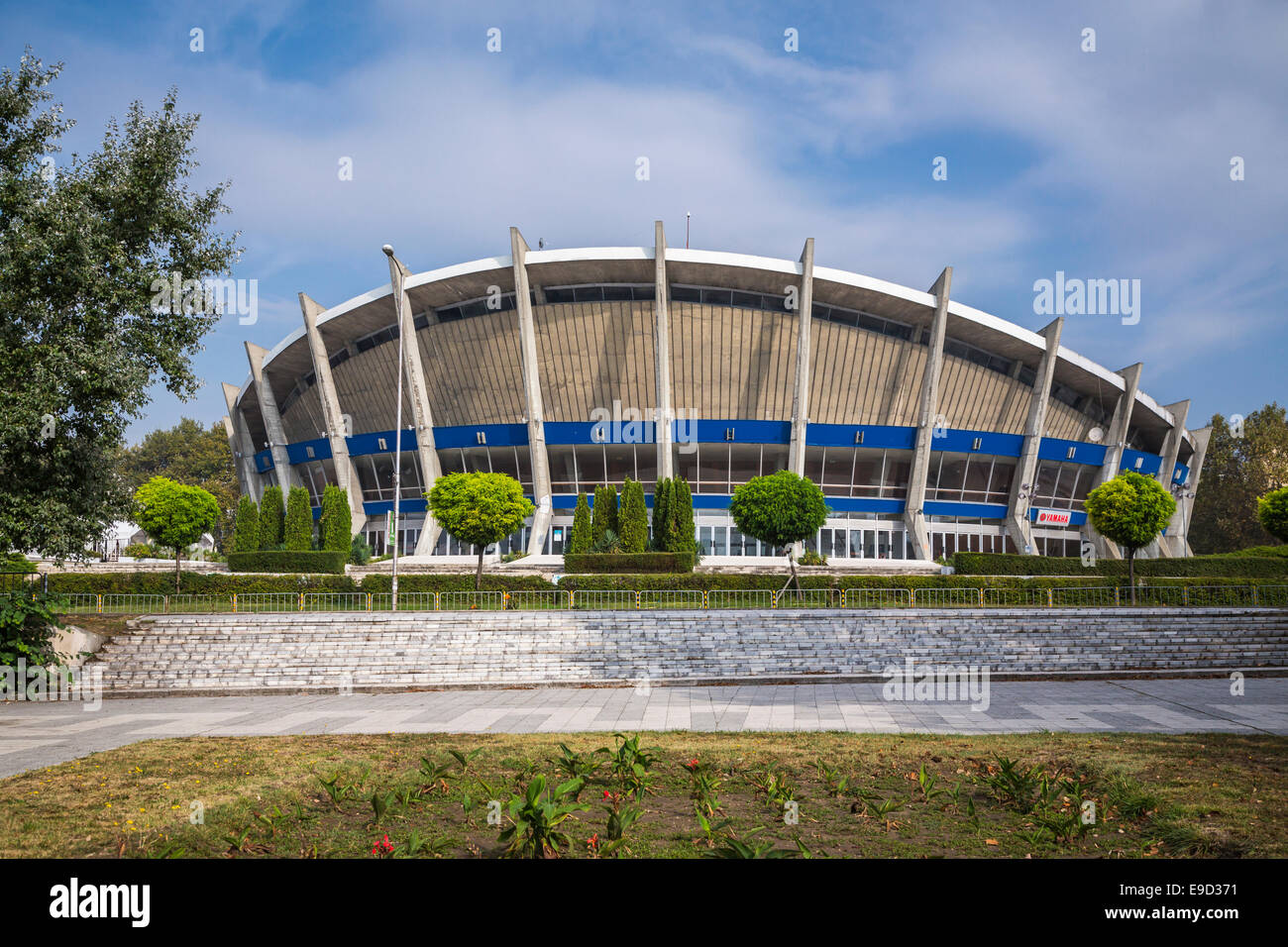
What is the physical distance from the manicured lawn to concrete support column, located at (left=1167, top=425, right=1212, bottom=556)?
5653 centimetres

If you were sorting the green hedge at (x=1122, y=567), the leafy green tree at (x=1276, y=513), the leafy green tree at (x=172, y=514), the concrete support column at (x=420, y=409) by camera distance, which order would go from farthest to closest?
the concrete support column at (x=420, y=409) < the green hedge at (x=1122, y=567) < the leafy green tree at (x=1276, y=513) < the leafy green tree at (x=172, y=514)

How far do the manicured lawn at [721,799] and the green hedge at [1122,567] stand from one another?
27571mm

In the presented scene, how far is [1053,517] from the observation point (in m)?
53.2

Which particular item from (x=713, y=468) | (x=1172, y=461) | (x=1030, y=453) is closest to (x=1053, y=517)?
(x=1030, y=453)

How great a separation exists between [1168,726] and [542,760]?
32.1ft

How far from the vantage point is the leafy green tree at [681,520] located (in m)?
41.9

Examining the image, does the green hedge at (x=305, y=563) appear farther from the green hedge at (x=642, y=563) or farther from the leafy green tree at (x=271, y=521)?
the green hedge at (x=642, y=563)

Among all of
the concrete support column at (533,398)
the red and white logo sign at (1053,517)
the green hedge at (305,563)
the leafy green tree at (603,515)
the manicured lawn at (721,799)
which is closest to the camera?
the manicured lawn at (721,799)

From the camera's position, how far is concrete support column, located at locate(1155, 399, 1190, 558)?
56.7 metres

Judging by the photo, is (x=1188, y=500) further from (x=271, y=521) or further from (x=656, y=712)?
(x=271, y=521)

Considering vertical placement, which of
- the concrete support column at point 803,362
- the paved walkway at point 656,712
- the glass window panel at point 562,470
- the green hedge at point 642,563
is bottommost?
the paved walkway at point 656,712

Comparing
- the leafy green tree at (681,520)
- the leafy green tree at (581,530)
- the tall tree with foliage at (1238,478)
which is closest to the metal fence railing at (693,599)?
the leafy green tree at (681,520)

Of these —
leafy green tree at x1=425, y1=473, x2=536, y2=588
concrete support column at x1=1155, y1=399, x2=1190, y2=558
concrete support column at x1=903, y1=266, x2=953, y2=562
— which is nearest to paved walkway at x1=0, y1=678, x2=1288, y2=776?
leafy green tree at x1=425, y1=473, x2=536, y2=588

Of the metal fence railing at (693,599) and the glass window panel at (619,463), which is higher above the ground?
the glass window panel at (619,463)
